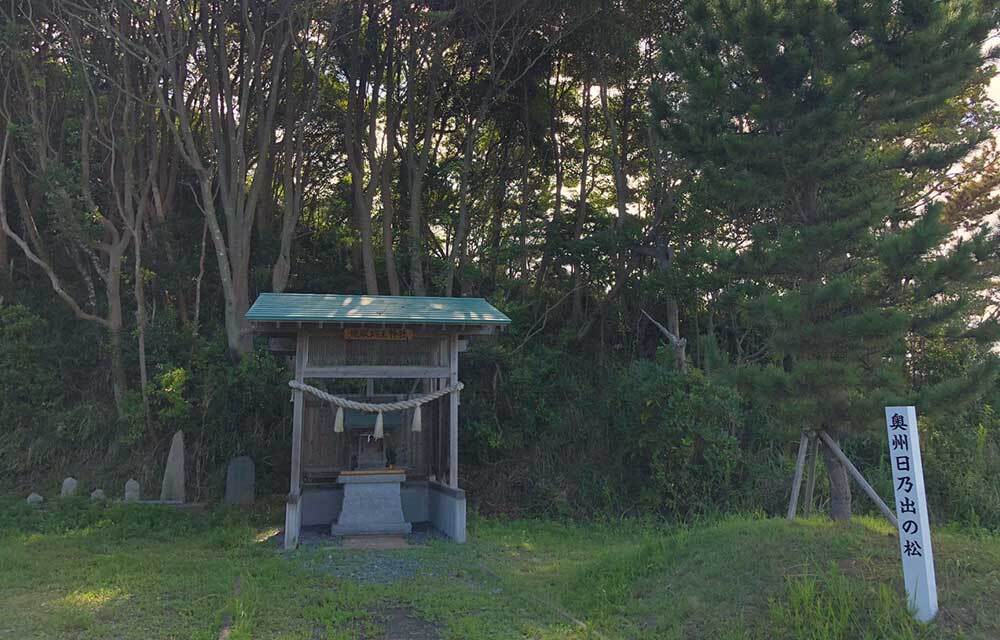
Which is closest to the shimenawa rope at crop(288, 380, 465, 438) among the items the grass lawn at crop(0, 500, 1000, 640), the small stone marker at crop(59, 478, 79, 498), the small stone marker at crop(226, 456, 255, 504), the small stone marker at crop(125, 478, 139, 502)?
the grass lawn at crop(0, 500, 1000, 640)

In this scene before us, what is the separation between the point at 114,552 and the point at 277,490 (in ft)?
13.2

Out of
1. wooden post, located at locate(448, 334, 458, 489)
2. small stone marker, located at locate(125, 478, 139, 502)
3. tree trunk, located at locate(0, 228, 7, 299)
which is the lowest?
small stone marker, located at locate(125, 478, 139, 502)

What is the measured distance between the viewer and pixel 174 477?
11.8 meters

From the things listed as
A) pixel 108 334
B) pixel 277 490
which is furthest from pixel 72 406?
pixel 277 490

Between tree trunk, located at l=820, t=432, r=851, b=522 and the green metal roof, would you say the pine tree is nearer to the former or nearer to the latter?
tree trunk, located at l=820, t=432, r=851, b=522

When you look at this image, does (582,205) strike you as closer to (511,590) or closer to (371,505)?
(371,505)

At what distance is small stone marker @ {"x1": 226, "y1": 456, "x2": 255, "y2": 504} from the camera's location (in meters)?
11.7

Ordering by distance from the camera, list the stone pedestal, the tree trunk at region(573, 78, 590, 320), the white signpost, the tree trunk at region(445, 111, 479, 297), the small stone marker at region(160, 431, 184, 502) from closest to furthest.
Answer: the white signpost → the stone pedestal → the small stone marker at region(160, 431, 184, 502) → the tree trunk at region(445, 111, 479, 297) → the tree trunk at region(573, 78, 590, 320)

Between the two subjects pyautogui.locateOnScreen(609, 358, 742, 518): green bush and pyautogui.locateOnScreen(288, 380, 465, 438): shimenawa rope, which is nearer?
pyautogui.locateOnScreen(288, 380, 465, 438): shimenawa rope

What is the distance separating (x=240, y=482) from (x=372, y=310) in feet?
14.0

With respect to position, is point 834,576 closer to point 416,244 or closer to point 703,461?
point 703,461

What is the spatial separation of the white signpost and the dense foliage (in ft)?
8.80

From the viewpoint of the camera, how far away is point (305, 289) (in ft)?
53.2

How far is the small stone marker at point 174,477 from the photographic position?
11727mm
